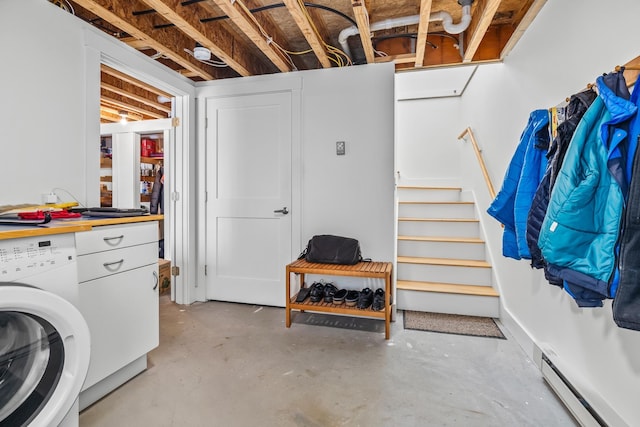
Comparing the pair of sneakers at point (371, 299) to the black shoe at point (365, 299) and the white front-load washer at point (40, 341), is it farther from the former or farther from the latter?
the white front-load washer at point (40, 341)

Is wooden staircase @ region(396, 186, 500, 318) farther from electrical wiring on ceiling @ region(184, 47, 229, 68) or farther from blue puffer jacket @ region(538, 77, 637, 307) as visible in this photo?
electrical wiring on ceiling @ region(184, 47, 229, 68)

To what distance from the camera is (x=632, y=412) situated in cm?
120

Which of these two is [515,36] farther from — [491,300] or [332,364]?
[332,364]

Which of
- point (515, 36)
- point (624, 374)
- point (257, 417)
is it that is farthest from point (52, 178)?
point (515, 36)

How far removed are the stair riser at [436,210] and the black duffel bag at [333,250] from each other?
1.41 m

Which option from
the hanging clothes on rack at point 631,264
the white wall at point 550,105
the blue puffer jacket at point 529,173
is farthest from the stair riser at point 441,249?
the hanging clothes on rack at point 631,264

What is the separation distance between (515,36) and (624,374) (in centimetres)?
216

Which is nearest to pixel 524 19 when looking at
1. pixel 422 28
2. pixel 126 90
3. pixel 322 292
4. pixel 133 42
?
pixel 422 28

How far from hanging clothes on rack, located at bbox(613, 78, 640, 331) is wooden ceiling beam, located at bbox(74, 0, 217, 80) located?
2.65 m

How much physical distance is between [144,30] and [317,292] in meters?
2.33

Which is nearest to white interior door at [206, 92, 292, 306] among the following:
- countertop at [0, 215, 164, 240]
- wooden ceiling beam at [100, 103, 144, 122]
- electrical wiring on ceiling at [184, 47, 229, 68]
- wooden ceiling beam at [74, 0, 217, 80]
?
electrical wiring on ceiling at [184, 47, 229, 68]

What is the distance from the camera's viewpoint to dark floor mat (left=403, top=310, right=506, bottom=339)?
7.89 feet

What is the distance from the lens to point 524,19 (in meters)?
2.01

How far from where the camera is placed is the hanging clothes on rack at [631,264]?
877 mm
